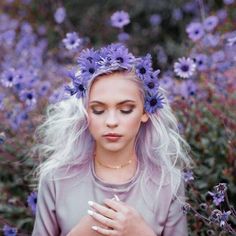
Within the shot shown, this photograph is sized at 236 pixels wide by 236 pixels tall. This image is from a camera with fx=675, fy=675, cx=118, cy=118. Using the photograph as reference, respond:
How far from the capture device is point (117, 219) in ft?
7.47

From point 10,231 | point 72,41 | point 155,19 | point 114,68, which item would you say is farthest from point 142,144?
point 155,19

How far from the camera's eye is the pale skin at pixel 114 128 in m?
2.27

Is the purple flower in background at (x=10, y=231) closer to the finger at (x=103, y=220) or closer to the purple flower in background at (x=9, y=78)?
the finger at (x=103, y=220)

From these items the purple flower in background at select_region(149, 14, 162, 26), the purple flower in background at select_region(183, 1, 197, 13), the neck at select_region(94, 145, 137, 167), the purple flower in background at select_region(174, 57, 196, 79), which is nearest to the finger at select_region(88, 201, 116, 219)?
the neck at select_region(94, 145, 137, 167)

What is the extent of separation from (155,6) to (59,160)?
160 inches

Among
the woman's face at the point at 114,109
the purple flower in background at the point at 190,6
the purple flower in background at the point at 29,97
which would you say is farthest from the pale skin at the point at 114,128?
the purple flower in background at the point at 190,6

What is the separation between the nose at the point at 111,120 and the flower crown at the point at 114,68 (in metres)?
0.14

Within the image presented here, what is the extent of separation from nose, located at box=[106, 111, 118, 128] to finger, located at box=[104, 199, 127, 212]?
262 millimetres

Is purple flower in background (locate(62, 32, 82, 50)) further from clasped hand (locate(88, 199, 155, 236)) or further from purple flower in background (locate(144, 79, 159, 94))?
clasped hand (locate(88, 199, 155, 236))

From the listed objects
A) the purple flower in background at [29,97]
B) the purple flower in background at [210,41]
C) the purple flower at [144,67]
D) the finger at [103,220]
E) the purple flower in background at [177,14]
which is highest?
the purple flower in background at [177,14]

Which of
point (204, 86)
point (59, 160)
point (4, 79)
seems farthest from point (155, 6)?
point (59, 160)

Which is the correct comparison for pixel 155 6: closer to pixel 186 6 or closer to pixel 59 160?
pixel 186 6

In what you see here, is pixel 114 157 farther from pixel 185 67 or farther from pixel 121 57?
pixel 185 67

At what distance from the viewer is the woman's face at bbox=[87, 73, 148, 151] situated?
2270 mm
